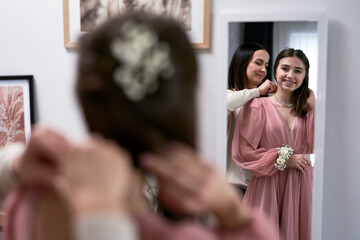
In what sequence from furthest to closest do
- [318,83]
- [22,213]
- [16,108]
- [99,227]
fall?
[16,108] < [318,83] < [22,213] < [99,227]

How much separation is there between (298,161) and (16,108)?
3.91 ft

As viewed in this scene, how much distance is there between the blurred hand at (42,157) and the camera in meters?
0.52

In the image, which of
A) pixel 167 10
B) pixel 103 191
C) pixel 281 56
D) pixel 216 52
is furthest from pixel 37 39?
pixel 103 191

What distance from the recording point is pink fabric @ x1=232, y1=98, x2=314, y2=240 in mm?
1496

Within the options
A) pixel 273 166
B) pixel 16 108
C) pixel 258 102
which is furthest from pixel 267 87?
pixel 16 108

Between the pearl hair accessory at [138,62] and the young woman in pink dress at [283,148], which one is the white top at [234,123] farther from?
the pearl hair accessory at [138,62]

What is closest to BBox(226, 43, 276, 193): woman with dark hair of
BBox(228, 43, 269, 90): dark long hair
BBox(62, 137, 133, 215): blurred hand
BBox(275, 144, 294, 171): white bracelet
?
BBox(228, 43, 269, 90): dark long hair

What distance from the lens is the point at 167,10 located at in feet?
5.10

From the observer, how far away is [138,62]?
50 cm

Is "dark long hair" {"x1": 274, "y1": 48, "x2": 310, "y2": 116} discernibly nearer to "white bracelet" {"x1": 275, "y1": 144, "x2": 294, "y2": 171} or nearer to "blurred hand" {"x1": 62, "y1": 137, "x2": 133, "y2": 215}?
"white bracelet" {"x1": 275, "y1": 144, "x2": 294, "y2": 171}

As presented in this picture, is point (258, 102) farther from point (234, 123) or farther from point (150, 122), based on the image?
point (150, 122)

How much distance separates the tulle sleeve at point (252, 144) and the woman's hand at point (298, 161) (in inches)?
2.3

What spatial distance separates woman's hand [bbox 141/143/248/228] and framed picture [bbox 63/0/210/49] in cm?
109

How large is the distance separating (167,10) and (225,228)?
1.17 metres
